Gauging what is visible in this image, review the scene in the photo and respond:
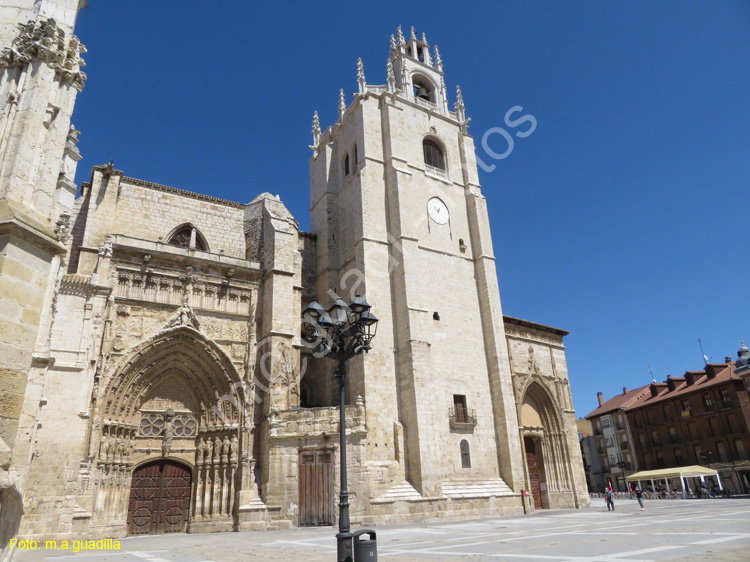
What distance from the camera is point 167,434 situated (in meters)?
16.3

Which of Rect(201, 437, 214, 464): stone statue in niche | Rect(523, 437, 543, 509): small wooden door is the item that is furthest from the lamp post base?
Rect(523, 437, 543, 509): small wooden door

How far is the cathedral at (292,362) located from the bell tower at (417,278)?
0.08 meters

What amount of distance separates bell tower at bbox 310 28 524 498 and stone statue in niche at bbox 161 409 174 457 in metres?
6.09

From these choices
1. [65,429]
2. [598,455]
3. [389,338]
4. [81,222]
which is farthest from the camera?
[598,455]

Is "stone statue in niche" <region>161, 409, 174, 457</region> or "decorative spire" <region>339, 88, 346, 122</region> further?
"decorative spire" <region>339, 88, 346, 122</region>

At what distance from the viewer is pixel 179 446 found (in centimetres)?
1655

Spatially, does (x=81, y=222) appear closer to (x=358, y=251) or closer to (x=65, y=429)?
(x=65, y=429)

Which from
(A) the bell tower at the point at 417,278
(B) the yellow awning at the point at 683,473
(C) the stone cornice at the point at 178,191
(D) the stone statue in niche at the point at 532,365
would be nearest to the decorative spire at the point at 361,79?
(A) the bell tower at the point at 417,278

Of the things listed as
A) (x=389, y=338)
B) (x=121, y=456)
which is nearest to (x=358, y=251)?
(x=389, y=338)

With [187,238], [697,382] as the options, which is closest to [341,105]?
[187,238]

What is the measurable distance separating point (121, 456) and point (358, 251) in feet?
34.9

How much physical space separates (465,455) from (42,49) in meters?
17.7

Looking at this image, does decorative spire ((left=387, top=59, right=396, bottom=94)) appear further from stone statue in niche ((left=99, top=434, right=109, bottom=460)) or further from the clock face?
stone statue in niche ((left=99, top=434, right=109, bottom=460))

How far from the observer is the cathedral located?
47.7ft
